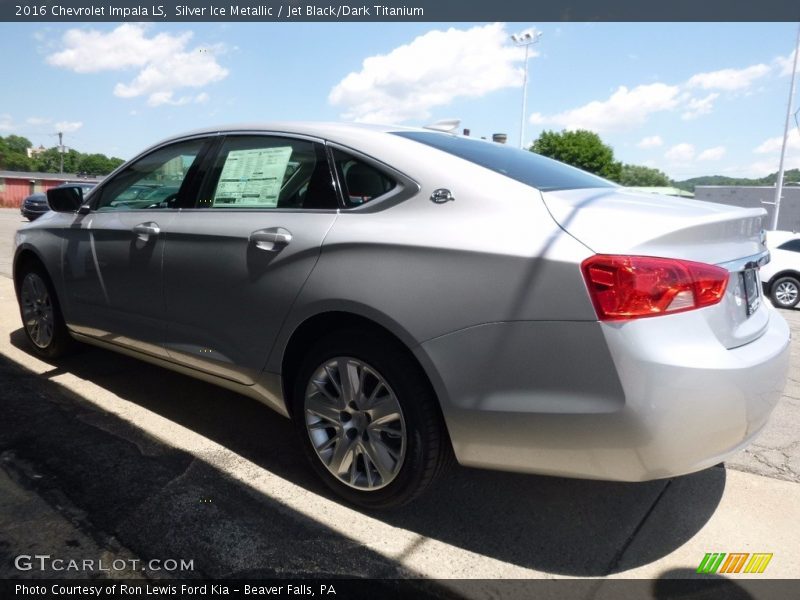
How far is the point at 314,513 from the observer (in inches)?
101

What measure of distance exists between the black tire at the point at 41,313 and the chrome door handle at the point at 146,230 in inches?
48.5

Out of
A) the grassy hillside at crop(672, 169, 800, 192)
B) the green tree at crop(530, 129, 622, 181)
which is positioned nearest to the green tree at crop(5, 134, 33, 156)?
the green tree at crop(530, 129, 622, 181)

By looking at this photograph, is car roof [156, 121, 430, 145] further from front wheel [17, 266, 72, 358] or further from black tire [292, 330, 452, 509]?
front wheel [17, 266, 72, 358]

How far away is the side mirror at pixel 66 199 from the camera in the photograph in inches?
158

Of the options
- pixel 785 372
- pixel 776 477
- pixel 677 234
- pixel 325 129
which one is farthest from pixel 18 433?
pixel 776 477

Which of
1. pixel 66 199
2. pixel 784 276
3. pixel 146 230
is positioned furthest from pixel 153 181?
pixel 784 276

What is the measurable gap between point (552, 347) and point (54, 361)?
3.92 meters

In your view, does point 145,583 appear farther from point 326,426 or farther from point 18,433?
point 18,433

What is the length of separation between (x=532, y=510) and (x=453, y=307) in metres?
1.06

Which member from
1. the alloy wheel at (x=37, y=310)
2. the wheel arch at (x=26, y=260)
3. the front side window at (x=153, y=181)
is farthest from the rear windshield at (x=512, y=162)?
the alloy wheel at (x=37, y=310)

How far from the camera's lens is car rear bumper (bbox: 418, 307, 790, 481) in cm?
190

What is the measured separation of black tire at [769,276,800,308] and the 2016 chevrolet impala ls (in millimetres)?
10326

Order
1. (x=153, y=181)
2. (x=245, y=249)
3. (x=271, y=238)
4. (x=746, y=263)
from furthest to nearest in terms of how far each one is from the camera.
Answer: (x=153, y=181), (x=245, y=249), (x=271, y=238), (x=746, y=263)

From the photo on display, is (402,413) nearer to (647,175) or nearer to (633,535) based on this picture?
(633,535)
